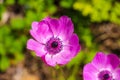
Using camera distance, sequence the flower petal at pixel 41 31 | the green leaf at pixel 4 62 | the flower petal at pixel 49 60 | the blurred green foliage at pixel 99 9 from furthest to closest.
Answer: the green leaf at pixel 4 62, the blurred green foliage at pixel 99 9, the flower petal at pixel 41 31, the flower petal at pixel 49 60

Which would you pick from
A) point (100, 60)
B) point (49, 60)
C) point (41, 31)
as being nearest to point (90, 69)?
point (100, 60)

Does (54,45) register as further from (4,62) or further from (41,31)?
(4,62)

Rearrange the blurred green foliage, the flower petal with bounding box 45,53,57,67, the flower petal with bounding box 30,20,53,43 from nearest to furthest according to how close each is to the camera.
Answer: the flower petal with bounding box 45,53,57,67
the flower petal with bounding box 30,20,53,43
the blurred green foliage

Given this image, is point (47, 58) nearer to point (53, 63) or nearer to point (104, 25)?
→ point (53, 63)

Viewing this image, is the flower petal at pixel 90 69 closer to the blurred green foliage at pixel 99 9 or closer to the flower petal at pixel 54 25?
the flower petal at pixel 54 25

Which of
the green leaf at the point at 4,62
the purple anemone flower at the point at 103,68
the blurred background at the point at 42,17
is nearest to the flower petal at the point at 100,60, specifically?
the purple anemone flower at the point at 103,68

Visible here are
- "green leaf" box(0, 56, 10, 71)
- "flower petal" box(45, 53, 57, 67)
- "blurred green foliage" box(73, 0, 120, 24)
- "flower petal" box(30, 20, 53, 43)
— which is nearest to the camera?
"flower petal" box(45, 53, 57, 67)

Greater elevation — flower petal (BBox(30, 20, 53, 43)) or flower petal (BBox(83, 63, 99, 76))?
flower petal (BBox(30, 20, 53, 43))

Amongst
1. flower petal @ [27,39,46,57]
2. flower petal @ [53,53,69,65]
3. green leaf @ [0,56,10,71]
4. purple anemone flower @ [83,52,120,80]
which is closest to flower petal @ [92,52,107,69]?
purple anemone flower @ [83,52,120,80]

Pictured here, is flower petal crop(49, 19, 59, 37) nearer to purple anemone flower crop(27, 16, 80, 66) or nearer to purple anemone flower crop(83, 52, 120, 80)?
purple anemone flower crop(27, 16, 80, 66)
